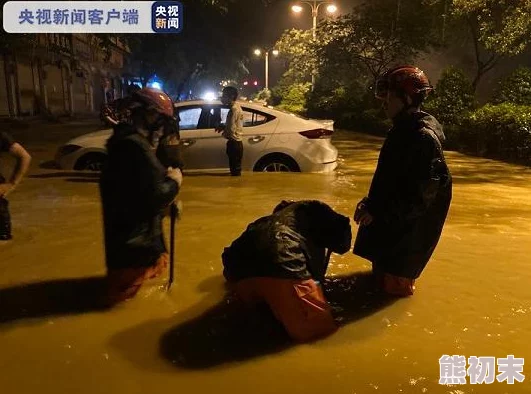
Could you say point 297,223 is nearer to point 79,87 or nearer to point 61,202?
point 61,202

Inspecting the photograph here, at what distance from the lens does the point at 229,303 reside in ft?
12.9

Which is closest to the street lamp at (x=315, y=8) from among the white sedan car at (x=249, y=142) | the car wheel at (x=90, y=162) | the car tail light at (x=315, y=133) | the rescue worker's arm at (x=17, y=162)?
the white sedan car at (x=249, y=142)

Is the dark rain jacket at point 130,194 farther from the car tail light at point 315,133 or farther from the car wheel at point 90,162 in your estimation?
the car wheel at point 90,162

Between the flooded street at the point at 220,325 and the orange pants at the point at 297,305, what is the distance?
101 millimetres

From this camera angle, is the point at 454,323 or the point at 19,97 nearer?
the point at 454,323

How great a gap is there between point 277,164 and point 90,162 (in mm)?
3311

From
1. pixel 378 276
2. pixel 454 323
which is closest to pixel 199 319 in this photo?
pixel 378 276

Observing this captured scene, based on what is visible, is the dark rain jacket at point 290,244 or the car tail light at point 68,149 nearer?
the dark rain jacket at point 290,244

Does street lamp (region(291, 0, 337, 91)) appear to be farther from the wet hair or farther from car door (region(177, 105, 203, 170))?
the wet hair

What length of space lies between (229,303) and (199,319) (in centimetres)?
33

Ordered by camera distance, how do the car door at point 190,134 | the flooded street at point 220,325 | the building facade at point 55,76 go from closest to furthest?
→ the flooded street at point 220,325
the car door at point 190,134
the building facade at point 55,76

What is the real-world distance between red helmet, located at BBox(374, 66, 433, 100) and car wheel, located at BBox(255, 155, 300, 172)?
553 cm

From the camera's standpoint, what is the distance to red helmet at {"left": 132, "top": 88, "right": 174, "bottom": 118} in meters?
3.46

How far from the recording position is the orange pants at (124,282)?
3707 mm
